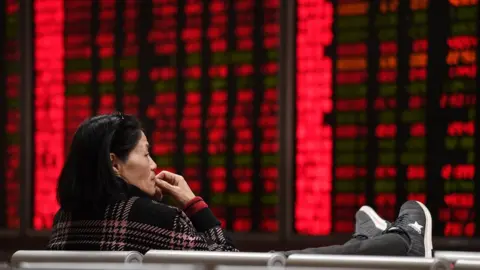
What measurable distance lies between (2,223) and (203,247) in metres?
2.19

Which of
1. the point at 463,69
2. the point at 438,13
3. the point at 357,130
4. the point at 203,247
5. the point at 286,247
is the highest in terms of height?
the point at 438,13

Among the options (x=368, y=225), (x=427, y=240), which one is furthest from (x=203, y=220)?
(x=427, y=240)

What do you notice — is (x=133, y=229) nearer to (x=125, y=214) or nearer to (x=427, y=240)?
(x=125, y=214)

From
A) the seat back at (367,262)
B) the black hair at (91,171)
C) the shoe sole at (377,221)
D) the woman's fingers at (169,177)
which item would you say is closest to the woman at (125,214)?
the black hair at (91,171)

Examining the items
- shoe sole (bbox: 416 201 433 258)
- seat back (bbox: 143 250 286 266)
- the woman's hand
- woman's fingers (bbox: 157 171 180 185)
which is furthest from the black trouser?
woman's fingers (bbox: 157 171 180 185)

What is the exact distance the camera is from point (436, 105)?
323 cm

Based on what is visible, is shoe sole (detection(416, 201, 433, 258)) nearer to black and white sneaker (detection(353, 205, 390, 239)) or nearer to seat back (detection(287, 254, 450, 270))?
black and white sneaker (detection(353, 205, 390, 239))

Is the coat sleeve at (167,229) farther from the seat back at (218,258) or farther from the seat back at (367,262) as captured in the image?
the seat back at (367,262)

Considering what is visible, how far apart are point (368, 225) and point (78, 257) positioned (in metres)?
1.03

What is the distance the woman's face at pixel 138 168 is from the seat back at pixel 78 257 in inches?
21.2

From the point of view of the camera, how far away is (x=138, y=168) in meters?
2.24

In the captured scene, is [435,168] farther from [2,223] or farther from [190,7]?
[2,223]

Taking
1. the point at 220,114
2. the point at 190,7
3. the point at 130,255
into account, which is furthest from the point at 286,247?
the point at 130,255

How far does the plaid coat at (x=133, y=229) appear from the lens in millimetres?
2053
